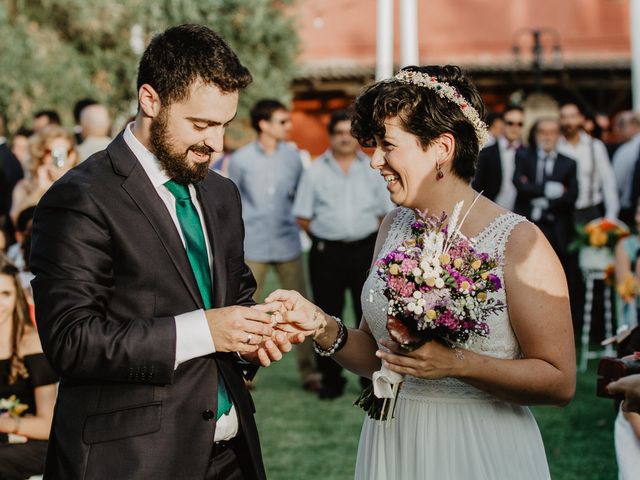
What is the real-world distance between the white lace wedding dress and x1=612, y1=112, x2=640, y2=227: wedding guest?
7134 millimetres

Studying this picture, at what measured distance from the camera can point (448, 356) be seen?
2748 millimetres

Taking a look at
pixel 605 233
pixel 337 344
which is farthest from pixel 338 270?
pixel 337 344

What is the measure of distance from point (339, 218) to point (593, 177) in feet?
11.0

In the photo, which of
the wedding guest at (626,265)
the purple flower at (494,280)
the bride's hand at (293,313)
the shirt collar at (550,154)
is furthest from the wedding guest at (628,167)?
the purple flower at (494,280)

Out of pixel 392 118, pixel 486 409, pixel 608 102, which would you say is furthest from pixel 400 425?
pixel 608 102

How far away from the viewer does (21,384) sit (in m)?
4.29

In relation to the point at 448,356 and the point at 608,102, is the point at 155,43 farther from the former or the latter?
the point at 608,102

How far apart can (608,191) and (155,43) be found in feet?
24.9

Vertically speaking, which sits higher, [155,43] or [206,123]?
[155,43]

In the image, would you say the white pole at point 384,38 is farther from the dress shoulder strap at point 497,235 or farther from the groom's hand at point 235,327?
the groom's hand at point 235,327

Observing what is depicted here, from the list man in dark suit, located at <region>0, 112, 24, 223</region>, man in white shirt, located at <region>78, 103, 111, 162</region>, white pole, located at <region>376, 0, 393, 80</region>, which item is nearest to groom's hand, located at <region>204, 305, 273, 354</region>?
man in white shirt, located at <region>78, 103, 111, 162</region>

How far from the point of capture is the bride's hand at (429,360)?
8.95ft

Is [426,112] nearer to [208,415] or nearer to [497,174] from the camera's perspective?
[208,415]

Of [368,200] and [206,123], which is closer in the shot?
[206,123]
